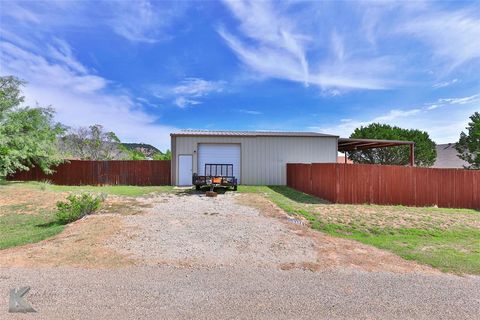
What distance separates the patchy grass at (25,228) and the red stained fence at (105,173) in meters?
10.6

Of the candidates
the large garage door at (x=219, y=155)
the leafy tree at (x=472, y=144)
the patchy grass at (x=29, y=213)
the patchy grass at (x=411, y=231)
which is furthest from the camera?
the leafy tree at (x=472, y=144)

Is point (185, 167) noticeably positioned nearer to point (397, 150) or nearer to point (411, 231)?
point (411, 231)

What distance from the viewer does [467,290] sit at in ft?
12.0

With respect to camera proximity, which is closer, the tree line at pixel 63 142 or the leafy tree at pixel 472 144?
the tree line at pixel 63 142

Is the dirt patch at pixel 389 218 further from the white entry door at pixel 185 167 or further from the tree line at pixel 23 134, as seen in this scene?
the tree line at pixel 23 134

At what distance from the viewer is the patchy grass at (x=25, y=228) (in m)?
5.99

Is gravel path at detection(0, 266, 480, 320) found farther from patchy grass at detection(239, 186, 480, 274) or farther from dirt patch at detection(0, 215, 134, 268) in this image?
patchy grass at detection(239, 186, 480, 274)

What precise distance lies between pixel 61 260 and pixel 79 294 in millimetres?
1560

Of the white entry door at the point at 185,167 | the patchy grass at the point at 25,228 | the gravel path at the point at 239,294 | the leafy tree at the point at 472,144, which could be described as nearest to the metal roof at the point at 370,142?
the leafy tree at the point at 472,144

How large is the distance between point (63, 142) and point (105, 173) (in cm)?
829

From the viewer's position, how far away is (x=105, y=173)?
1964cm

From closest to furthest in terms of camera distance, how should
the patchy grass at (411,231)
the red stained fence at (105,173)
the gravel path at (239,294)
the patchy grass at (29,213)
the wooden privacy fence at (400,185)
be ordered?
the gravel path at (239,294) → the patchy grass at (411,231) → the patchy grass at (29,213) → the wooden privacy fence at (400,185) → the red stained fence at (105,173)

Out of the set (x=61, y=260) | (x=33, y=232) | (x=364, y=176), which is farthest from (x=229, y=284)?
(x=364, y=176)

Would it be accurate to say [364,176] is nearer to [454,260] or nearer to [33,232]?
[454,260]
